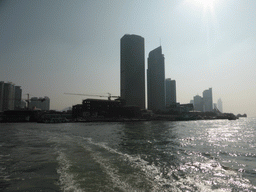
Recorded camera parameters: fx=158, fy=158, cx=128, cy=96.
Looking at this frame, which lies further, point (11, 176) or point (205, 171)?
point (205, 171)

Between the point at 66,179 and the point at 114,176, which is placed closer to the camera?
the point at 66,179

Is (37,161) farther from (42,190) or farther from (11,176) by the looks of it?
(42,190)

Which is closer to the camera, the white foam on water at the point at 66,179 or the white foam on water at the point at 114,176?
the white foam on water at the point at 66,179

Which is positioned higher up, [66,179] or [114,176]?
[66,179]

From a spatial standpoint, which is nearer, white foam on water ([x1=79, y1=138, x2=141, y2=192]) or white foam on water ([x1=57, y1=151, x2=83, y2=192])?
white foam on water ([x1=57, y1=151, x2=83, y2=192])

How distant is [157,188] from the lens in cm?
1048

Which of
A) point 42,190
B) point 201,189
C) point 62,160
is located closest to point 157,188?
point 201,189

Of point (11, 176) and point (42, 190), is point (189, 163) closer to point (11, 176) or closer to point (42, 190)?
point (42, 190)

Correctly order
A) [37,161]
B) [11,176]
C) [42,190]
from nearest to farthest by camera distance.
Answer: [42,190] → [11,176] → [37,161]

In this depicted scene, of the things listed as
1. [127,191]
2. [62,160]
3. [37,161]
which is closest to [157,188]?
[127,191]

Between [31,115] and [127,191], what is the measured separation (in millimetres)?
220573

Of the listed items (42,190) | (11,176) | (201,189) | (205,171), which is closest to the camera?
(42,190)

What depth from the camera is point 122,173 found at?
1320cm

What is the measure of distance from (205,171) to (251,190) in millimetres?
3884
